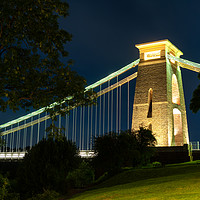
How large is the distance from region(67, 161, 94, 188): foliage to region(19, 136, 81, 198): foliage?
321cm

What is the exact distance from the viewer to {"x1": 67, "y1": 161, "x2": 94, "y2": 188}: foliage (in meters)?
25.9

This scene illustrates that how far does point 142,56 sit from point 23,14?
30.8m

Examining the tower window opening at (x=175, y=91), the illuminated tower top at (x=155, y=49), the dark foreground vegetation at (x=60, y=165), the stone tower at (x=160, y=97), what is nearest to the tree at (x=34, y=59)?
the dark foreground vegetation at (x=60, y=165)

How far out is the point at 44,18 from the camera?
10867 mm

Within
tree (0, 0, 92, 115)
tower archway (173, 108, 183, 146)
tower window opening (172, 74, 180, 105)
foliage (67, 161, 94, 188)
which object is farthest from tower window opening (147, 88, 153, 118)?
tree (0, 0, 92, 115)

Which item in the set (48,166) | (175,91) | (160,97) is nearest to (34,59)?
(48,166)

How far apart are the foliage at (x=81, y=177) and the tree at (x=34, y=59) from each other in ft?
48.7

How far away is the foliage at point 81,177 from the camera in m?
25.9

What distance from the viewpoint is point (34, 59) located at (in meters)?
11.8

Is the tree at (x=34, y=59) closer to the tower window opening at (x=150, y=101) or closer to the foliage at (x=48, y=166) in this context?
the foliage at (x=48, y=166)

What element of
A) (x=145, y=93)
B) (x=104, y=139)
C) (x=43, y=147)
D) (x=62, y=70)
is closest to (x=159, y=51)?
(x=145, y=93)

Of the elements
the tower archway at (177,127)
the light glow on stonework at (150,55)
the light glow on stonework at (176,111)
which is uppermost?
the light glow on stonework at (150,55)

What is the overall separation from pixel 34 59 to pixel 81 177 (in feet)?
54.7

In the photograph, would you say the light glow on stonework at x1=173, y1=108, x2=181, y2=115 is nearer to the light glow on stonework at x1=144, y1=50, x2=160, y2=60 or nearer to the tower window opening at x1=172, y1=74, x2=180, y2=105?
the tower window opening at x1=172, y1=74, x2=180, y2=105
